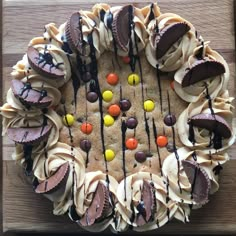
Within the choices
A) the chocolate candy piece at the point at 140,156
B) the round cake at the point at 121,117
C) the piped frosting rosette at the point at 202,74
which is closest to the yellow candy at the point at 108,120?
the round cake at the point at 121,117

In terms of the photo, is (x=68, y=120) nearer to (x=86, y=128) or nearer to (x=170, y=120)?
(x=86, y=128)

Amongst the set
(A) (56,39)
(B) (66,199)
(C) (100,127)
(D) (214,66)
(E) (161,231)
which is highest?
(A) (56,39)

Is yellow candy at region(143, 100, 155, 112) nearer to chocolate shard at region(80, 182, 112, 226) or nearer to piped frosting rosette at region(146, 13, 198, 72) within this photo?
piped frosting rosette at region(146, 13, 198, 72)

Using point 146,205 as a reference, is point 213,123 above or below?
above

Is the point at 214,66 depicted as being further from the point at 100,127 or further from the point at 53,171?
the point at 53,171

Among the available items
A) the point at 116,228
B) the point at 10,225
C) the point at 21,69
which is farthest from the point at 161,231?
the point at 21,69

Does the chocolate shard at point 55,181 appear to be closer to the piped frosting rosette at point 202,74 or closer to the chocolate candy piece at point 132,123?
the chocolate candy piece at point 132,123

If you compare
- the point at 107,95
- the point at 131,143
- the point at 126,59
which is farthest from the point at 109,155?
the point at 126,59
